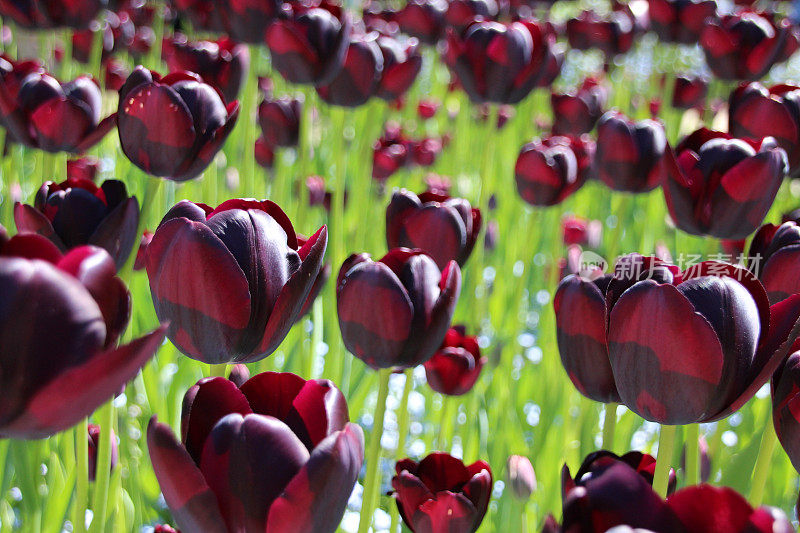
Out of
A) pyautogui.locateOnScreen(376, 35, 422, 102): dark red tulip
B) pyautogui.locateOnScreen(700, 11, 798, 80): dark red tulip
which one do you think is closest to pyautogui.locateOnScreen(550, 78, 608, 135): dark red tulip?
pyautogui.locateOnScreen(700, 11, 798, 80): dark red tulip

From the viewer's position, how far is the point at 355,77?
1582 millimetres

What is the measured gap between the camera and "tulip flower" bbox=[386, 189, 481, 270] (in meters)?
0.94

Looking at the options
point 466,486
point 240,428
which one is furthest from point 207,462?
point 466,486

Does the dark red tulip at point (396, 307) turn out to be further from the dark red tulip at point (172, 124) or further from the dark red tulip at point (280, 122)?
the dark red tulip at point (280, 122)

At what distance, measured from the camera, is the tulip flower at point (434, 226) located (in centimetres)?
94

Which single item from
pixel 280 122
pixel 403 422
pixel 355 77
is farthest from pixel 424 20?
pixel 403 422

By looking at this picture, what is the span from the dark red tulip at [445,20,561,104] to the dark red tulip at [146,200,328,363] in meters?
0.99

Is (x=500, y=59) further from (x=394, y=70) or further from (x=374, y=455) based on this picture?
(x=374, y=455)

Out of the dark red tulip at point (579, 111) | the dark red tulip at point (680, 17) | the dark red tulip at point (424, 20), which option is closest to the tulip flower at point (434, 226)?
the dark red tulip at point (579, 111)

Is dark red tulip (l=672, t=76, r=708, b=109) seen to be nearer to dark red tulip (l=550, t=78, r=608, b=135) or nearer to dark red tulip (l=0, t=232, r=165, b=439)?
dark red tulip (l=550, t=78, r=608, b=135)

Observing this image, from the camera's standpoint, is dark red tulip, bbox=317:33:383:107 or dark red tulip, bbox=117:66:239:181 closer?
dark red tulip, bbox=117:66:239:181

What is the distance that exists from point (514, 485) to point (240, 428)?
0.53 metres

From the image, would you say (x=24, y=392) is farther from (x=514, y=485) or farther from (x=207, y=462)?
(x=514, y=485)

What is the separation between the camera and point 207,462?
48cm
